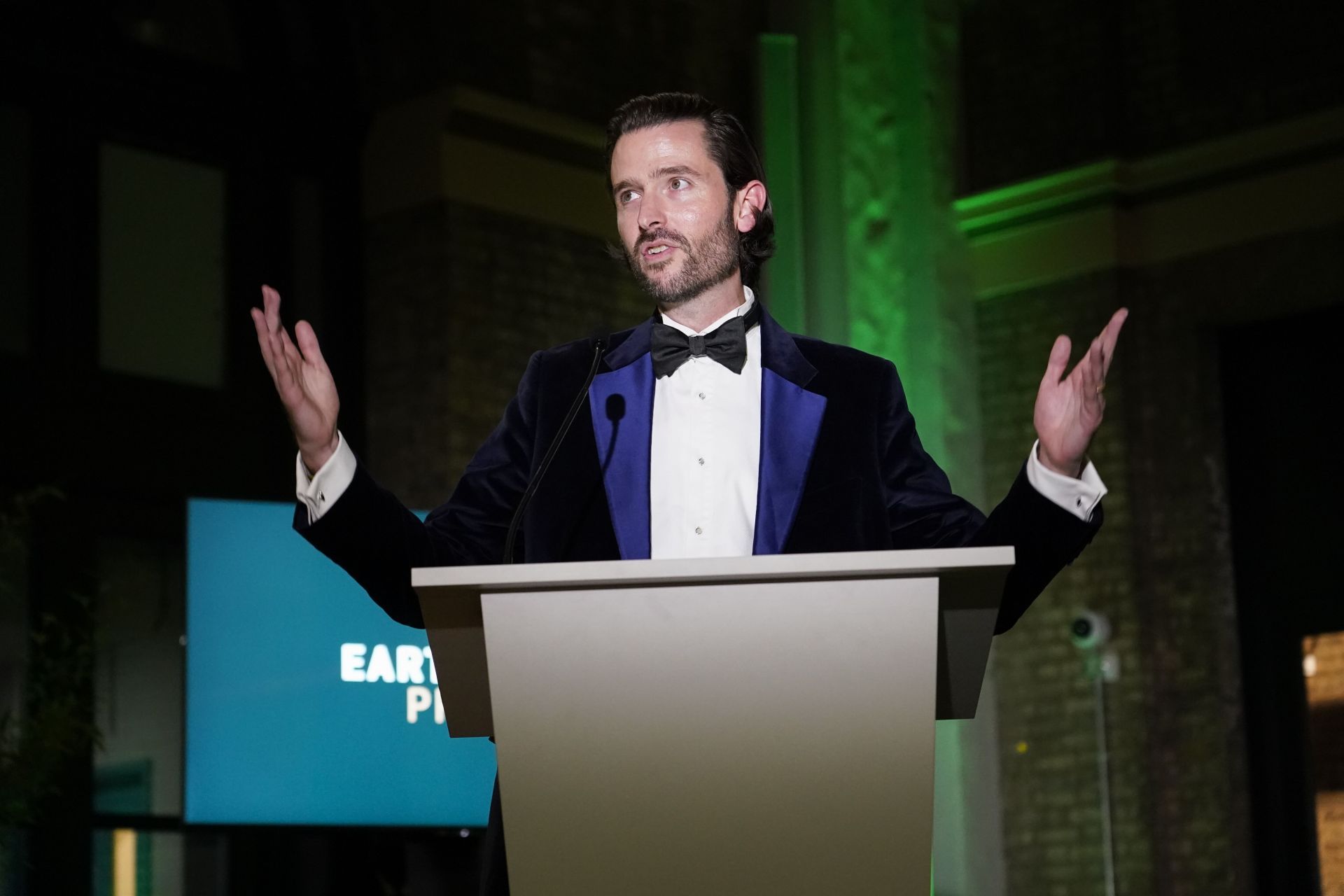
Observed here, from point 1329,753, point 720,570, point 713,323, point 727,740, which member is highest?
point 713,323

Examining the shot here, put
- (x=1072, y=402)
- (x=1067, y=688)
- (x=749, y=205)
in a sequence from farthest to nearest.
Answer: (x=1067, y=688) < (x=749, y=205) < (x=1072, y=402)

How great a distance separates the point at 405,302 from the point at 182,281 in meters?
0.79

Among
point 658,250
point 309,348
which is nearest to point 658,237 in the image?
point 658,250

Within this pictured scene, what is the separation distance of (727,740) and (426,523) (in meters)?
0.58

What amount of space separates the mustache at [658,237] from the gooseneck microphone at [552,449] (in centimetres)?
12

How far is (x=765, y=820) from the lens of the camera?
58.3 inches

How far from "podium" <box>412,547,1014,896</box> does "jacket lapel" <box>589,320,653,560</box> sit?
1.19 ft

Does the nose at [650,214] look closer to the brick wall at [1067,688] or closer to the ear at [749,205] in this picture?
the ear at [749,205]

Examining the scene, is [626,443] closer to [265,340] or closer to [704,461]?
[704,461]

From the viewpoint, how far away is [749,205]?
82.6 inches

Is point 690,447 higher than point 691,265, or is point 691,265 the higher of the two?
point 691,265

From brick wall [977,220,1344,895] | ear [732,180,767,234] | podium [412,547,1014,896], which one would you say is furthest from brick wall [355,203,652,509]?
podium [412,547,1014,896]

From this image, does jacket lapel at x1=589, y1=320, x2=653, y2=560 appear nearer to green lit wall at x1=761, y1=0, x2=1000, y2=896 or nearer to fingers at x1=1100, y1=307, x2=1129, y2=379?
fingers at x1=1100, y1=307, x2=1129, y2=379

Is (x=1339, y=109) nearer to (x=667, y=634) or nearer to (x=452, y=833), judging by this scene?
(x=452, y=833)
